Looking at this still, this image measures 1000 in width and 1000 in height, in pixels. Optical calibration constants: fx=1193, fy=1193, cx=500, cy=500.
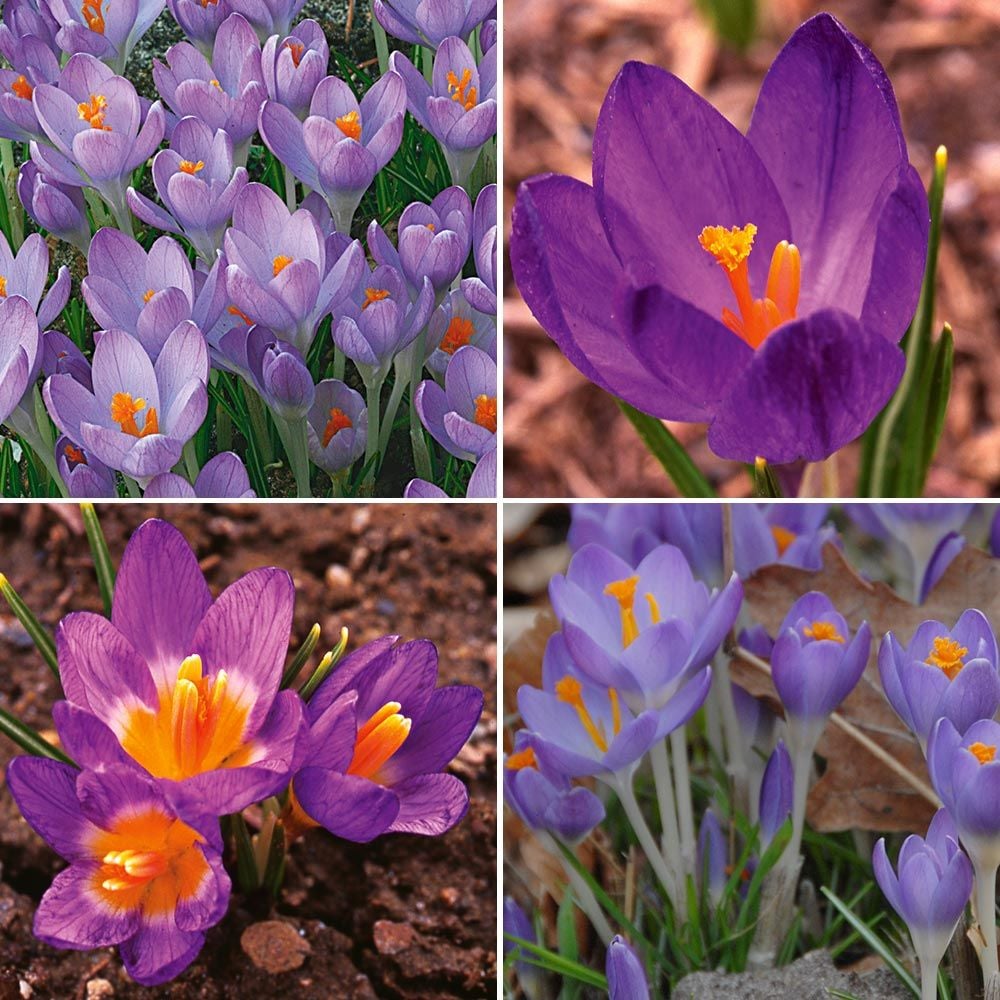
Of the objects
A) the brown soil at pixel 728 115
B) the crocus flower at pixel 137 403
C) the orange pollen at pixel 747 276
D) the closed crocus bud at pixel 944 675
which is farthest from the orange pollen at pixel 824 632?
the brown soil at pixel 728 115

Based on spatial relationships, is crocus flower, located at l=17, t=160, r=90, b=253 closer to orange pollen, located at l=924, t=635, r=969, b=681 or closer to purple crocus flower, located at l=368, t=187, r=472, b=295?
purple crocus flower, located at l=368, t=187, r=472, b=295

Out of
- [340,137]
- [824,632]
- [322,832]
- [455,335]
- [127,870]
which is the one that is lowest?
[322,832]

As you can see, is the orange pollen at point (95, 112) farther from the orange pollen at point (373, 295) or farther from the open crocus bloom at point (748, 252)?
the open crocus bloom at point (748, 252)

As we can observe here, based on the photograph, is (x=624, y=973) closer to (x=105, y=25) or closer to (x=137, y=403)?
(x=137, y=403)

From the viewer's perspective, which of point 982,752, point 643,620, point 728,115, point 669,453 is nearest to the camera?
point 982,752

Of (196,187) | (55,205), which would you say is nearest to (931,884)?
(196,187)

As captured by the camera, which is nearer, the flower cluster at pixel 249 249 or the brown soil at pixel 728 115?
the flower cluster at pixel 249 249
